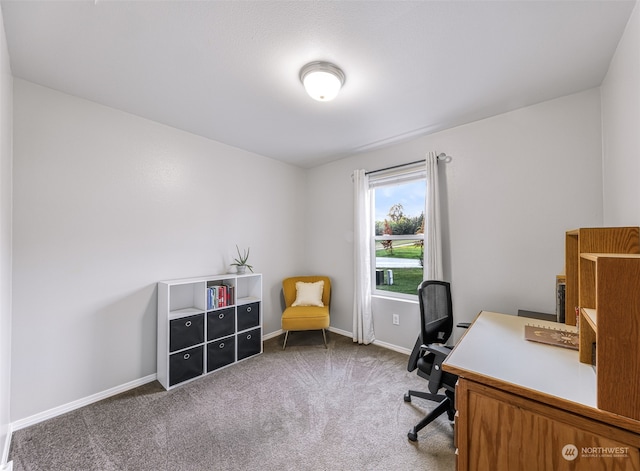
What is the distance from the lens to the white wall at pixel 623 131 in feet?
4.42

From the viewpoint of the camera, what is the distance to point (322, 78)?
1.79 m

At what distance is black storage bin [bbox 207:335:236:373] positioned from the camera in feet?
8.66

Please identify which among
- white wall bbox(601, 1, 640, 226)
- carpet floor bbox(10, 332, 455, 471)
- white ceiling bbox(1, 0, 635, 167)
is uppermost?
white ceiling bbox(1, 0, 635, 167)

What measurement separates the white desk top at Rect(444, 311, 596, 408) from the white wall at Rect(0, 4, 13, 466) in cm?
258

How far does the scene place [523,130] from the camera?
232 centimetres

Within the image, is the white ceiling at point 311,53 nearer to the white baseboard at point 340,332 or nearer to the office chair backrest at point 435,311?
the office chair backrest at point 435,311

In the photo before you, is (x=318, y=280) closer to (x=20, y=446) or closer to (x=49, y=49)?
(x=20, y=446)

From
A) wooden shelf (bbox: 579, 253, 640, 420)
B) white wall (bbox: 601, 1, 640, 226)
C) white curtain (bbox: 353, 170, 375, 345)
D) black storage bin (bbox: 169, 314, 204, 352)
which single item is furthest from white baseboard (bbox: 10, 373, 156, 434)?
white wall (bbox: 601, 1, 640, 226)

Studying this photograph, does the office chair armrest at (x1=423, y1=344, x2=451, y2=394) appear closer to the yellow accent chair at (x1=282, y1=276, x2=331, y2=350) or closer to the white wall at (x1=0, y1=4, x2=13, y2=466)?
the yellow accent chair at (x1=282, y1=276, x2=331, y2=350)

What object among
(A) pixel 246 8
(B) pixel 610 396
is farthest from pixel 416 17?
(B) pixel 610 396

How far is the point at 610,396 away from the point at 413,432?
1214mm

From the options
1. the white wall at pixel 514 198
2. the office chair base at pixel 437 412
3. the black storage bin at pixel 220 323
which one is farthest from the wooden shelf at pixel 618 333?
the black storage bin at pixel 220 323

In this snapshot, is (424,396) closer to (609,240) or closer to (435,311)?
(435,311)

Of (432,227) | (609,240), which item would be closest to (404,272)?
(432,227)
